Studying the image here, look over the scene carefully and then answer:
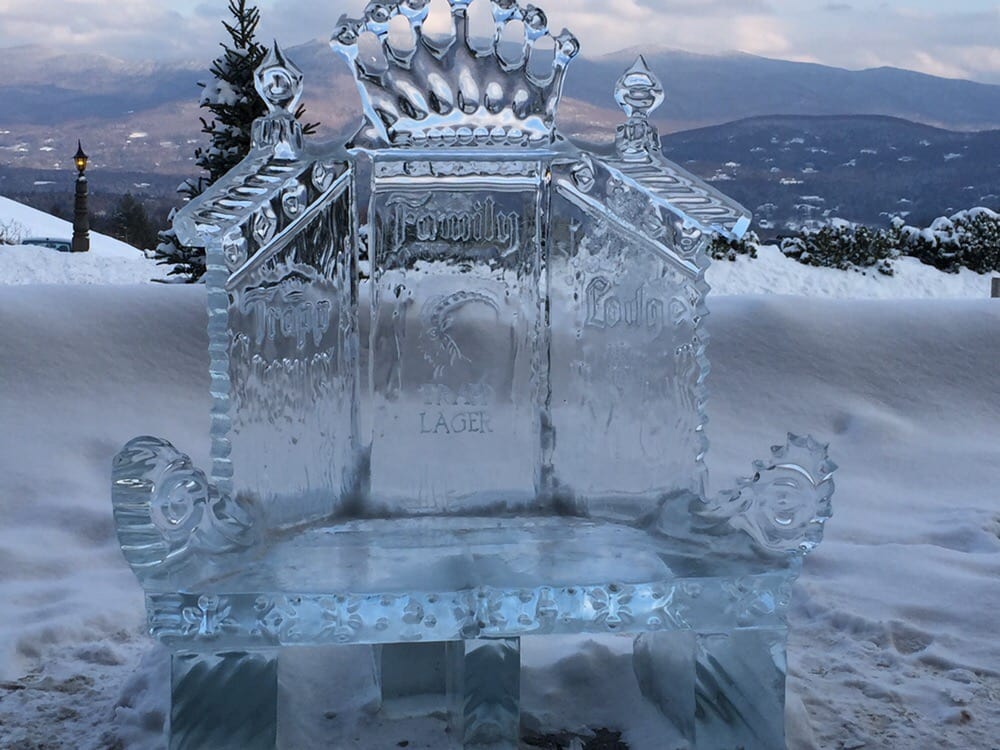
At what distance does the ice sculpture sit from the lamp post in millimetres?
11001

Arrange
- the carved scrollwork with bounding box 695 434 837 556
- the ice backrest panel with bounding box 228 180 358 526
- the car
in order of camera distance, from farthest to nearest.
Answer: the car → the ice backrest panel with bounding box 228 180 358 526 → the carved scrollwork with bounding box 695 434 837 556

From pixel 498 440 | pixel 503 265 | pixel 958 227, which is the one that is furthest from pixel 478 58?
pixel 958 227

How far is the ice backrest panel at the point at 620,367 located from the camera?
1878 millimetres

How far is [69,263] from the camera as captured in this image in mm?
11062

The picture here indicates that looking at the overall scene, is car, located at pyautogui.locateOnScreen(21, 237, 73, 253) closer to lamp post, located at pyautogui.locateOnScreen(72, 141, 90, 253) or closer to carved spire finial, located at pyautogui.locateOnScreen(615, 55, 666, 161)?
lamp post, located at pyautogui.locateOnScreen(72, 141, 90, 253)

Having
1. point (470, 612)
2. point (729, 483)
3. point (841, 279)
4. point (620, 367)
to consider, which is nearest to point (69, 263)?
point (841, 279)

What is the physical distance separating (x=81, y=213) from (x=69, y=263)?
1.48m

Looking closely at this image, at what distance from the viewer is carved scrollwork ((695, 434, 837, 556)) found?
4.95ft

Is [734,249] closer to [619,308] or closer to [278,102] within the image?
[619,308]

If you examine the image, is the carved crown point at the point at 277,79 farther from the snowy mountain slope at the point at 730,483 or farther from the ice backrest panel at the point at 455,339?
the snowy mountain slope at the point at 730,483

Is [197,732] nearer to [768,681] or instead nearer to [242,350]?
[242,350]

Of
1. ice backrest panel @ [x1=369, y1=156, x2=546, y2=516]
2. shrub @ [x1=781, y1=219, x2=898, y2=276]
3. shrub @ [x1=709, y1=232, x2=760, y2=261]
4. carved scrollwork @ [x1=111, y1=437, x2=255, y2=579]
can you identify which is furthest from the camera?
shrub @ [x1=781, y1=219, x2=898, y2=276]

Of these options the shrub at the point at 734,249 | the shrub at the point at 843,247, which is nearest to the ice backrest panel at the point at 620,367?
the shrub at the point at 734,249

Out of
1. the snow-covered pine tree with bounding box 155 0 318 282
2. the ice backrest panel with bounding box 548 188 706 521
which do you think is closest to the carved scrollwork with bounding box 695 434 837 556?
the ice backrest panel with bounding box 548 188 706 521
